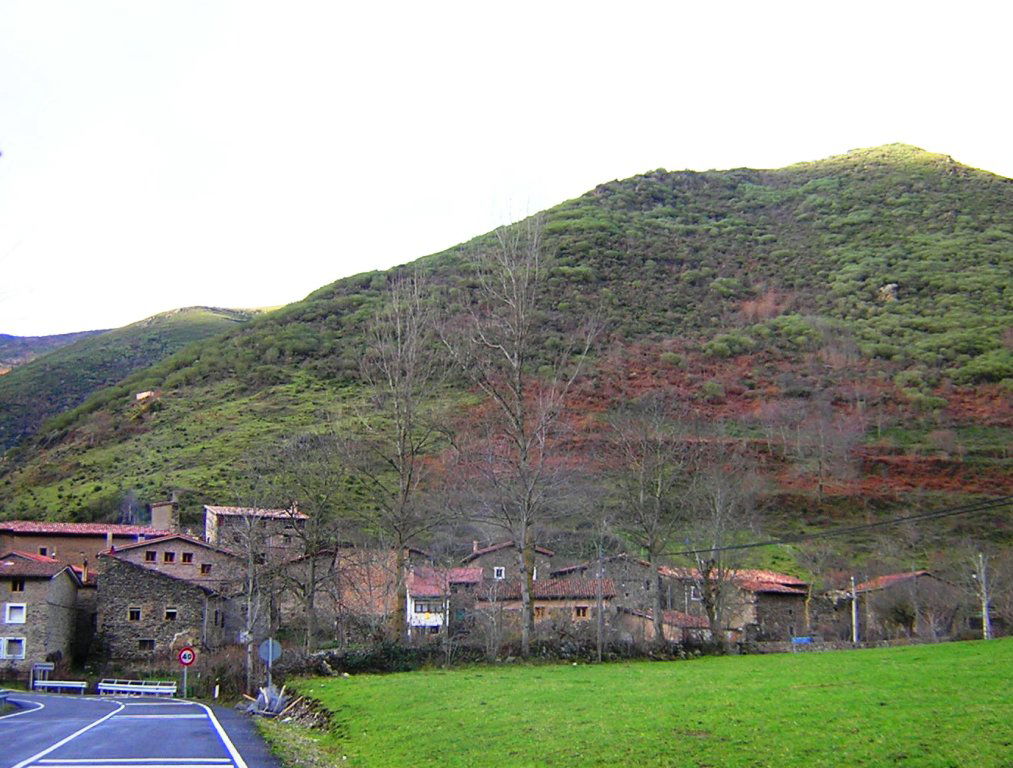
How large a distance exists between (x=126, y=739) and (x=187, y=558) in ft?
130

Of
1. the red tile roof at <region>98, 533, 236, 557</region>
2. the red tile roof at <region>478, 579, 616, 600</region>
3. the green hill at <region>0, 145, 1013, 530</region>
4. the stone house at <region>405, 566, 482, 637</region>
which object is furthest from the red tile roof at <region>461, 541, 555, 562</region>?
the green hill at <region>0, 145, 1013, 530</region>

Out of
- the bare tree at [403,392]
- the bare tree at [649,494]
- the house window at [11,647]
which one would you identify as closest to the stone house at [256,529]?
the bare tree at [403,392]

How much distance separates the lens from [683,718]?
17.5m

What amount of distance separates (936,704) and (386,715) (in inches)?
445

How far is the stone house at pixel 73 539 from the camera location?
6397 centimetres

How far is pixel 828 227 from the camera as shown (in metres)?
150

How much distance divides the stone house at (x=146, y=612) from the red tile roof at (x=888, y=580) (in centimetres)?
3743

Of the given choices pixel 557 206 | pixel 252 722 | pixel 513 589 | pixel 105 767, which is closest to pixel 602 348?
pixel 513 589

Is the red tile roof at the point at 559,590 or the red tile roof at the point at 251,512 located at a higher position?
the red tile roof at the point at 251,512

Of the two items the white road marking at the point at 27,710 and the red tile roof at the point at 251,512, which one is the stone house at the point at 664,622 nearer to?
the red tile roof at the point at 251,512

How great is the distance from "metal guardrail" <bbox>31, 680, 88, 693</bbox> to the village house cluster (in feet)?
9.20

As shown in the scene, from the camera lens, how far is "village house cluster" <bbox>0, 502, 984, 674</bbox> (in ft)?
158

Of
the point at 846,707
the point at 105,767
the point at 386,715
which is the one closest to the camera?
the point at 105,767

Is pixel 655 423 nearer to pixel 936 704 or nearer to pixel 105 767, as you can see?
pixel 936 704
